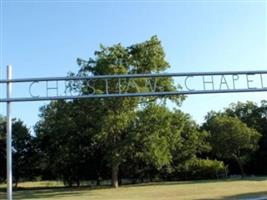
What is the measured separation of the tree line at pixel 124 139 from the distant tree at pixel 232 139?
10 centimetres

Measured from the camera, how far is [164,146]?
43375 mm

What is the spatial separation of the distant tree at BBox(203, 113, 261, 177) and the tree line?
0.34ft

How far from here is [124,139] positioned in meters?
42.2

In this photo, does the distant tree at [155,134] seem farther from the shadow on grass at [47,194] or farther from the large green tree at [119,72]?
the shadow on grass at [47,194]

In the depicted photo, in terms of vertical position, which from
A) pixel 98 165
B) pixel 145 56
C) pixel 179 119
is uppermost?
pixel 145 56

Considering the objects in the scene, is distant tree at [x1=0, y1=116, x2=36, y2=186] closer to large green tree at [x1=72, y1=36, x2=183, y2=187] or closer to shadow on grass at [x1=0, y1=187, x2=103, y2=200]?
large green tree at [x1=72, y1=36, x2=183, y2=187]

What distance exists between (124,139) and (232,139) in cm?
1955

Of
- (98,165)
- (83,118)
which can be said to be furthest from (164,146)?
(98,165)

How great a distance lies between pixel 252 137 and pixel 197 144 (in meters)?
8.66

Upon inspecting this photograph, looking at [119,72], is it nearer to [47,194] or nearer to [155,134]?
[155,134]

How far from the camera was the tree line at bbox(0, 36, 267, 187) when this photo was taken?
42.2 metres

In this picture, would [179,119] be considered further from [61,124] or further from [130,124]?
[61,124]

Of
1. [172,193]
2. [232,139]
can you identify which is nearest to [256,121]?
[232,139]

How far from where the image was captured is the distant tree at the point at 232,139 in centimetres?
5791
